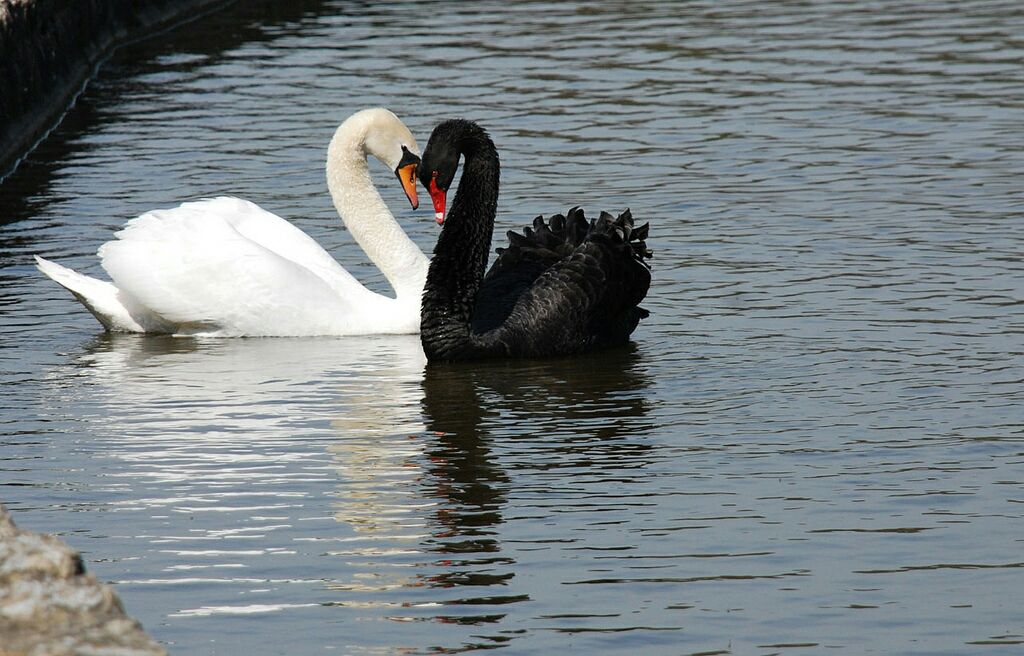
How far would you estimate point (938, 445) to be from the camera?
7.87 m

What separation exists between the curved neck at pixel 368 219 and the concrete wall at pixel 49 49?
18.1 feet

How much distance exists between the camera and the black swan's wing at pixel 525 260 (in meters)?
10.3

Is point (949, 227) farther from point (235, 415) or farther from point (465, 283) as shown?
point (235, 415)

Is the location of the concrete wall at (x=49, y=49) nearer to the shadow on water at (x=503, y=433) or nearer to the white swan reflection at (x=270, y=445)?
the white swan reflection at (x=270, y=445)

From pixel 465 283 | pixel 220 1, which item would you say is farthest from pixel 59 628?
pixel 220 1

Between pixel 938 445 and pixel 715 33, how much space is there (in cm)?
1441

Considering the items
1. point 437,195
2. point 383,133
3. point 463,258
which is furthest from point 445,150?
point 383,133

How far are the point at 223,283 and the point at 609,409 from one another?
9.06 ft

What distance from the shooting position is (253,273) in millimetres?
10633

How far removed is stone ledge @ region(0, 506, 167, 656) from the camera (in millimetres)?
3764

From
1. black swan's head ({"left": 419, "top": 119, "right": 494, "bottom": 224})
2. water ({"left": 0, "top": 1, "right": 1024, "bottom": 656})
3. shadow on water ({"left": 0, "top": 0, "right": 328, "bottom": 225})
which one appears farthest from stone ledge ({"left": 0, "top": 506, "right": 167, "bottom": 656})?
shadow on water ({"left": 0, "top": 0, "right": 328, "bottom": 225})

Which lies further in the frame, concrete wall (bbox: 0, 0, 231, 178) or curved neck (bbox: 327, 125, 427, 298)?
concrete wall (bbox: 0, 0, 231, 178)

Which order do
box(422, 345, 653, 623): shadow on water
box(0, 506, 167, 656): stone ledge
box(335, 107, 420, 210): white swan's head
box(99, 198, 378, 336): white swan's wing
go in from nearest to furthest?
box(0, 506, 167, 656): stone ledge → box(422, 345, 653, 623): shadow on water → box(99, 198, 378, 336): white swan's wing → box(335, 107, 420, 210): white swan's head

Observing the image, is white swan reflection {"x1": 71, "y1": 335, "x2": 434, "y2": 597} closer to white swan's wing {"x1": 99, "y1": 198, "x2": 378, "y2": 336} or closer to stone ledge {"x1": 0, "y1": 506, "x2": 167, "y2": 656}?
white swan's wing {"x1": 99, "y1": 198, "x2": 378, "y2": 336}
